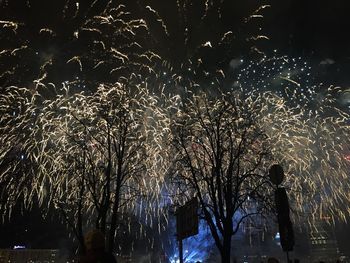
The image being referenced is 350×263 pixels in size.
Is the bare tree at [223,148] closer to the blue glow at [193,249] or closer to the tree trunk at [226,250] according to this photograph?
the tree trunk at [226,250]

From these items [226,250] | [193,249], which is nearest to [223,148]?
[226,250]

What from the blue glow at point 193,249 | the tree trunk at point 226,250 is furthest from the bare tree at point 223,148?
the blue glow at point 193,249

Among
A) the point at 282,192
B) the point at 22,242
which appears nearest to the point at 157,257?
the point at 22,242

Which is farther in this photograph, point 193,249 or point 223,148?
point 193,249

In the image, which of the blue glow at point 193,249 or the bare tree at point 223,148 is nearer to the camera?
the bare tree at point 223,148

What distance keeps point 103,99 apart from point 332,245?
144m

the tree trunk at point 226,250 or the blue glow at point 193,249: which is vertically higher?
the blue glow at point 193,249

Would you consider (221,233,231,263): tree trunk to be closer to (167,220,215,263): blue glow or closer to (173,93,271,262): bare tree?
(173,93,271,262): bare tree

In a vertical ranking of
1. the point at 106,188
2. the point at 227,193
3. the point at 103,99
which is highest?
the point at 103,99

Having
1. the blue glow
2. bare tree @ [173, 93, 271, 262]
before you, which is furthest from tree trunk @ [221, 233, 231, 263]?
the blue glow

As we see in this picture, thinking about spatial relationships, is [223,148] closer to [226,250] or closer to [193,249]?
[226,250]

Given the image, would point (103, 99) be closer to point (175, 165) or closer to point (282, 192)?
point (175, 165)

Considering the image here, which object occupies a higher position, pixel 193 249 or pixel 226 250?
pixel 193 249

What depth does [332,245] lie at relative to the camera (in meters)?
144
